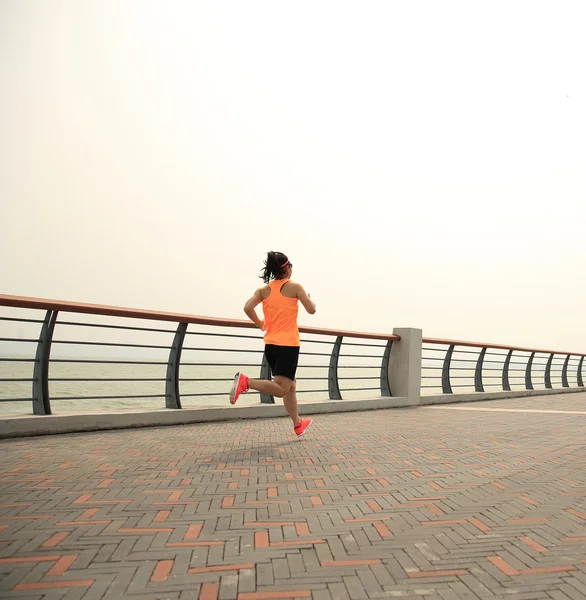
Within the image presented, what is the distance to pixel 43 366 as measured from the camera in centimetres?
655

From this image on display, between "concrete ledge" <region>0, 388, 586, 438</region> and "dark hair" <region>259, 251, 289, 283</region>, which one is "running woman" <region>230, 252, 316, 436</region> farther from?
"concrete ledge" <region>0, 388, 586, 438</region>

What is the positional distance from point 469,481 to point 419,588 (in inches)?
87.6

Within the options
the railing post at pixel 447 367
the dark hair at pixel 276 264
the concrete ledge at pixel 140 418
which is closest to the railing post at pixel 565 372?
the railing post at pixel 447 367

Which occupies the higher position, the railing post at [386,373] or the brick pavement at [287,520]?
the railing post at [386,373]

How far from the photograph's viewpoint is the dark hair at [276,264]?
248 inches

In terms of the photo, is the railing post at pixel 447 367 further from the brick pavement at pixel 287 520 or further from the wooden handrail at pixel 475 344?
the brick pavement at pixel 287 520

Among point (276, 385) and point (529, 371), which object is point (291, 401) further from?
point (529, 371)

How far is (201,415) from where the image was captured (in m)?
7.96

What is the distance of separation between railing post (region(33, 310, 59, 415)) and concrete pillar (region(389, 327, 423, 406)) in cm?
676

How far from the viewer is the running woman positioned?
6285 mm

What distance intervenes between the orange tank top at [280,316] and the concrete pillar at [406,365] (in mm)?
5412

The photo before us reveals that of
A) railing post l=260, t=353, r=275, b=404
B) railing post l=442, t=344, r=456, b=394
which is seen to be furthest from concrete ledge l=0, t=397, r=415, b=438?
railing post l=442, t=344, r=456, b=394

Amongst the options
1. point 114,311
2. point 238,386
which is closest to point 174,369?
point 114,311

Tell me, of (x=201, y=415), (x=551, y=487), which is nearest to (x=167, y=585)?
(x=551, y=487)
